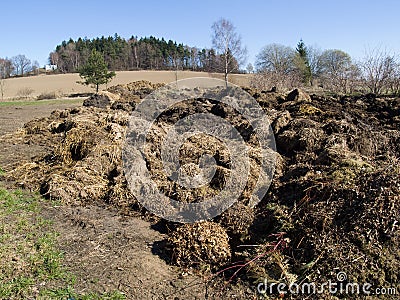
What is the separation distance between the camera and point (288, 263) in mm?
3906

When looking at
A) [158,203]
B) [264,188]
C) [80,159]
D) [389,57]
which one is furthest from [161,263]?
[389,57]

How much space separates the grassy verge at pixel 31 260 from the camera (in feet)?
11.6

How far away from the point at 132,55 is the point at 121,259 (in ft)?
239

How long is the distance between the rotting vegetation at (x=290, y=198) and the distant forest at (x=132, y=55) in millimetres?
61367

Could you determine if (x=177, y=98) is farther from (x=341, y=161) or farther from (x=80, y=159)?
(x=341, y=161)

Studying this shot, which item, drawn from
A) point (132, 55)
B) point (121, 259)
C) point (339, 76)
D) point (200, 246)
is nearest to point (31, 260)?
point (121, 259)

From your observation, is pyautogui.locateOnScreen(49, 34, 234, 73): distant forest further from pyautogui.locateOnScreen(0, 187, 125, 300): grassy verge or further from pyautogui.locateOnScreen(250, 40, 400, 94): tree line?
pyautogui.locateOnScreen(0, 187, 125, 300): grassy verge

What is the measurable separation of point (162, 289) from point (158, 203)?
1.92 metres

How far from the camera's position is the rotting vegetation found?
147 inches

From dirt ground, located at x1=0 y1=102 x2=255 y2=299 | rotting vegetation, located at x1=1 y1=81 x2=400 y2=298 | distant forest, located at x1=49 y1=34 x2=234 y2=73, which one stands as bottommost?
dirt ground, located at x1=0 y1=102 x2=255 y2=299

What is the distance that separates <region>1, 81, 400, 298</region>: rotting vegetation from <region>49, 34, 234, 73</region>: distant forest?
201ft

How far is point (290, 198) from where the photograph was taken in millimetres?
4887

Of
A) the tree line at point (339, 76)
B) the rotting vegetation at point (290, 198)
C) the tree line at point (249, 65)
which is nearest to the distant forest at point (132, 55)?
the tree line at point (249, 65)

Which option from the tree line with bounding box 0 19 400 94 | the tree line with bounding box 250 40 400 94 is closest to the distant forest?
the tree line with bounding box 0 19 400 94
